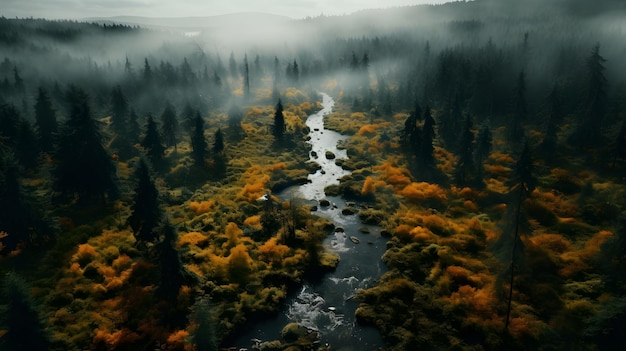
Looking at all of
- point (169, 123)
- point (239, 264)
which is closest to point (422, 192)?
point (239, 264)

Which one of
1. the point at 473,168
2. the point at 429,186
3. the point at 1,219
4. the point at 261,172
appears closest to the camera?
the point at 1,219

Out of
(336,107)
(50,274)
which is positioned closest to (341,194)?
(50,274)

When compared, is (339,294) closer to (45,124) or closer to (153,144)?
(153,144)

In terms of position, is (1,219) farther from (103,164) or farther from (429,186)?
(429,186)

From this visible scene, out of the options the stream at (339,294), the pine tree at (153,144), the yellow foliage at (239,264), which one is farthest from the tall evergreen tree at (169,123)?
the yellow foliage at (239,264)

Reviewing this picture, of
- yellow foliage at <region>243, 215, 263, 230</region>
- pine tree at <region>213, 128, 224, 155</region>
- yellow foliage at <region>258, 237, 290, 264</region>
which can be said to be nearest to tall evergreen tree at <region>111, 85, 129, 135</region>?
pine tree at <region>213, 128, 224, 155</region>

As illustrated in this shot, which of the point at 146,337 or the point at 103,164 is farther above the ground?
the point at 103,164
